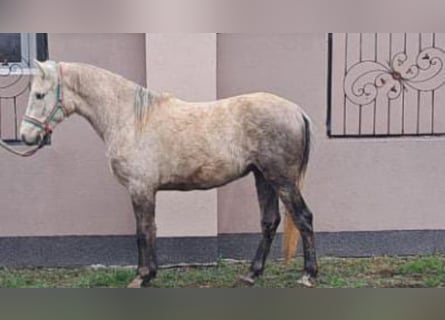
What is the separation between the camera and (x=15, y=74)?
22.3 feet

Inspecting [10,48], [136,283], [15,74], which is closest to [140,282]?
[136,283]

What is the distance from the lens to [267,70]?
22.9 feet

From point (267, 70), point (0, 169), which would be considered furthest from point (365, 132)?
point (0, 169)

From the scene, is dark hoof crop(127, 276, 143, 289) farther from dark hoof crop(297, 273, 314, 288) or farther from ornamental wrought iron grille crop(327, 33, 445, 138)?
ornamental wrought iron grille crop(327, 33, 445, 138)

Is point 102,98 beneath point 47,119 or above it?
above

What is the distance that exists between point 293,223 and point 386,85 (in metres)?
1.57

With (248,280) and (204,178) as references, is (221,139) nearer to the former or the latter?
(204,178)

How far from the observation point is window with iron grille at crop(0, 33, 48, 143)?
6750 mm

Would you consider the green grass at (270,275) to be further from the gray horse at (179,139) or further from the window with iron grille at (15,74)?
the window with iron grille at (15,74)

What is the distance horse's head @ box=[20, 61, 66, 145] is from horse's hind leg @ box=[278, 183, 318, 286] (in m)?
1.53

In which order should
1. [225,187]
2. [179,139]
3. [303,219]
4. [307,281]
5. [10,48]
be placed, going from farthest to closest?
[225,187]
[10,48]
[307,281]
[303,219]
[179,139]

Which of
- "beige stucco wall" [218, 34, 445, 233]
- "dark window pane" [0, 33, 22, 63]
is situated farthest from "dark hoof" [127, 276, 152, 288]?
"dark window pane" [0, 33, 22, 63]

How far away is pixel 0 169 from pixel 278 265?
220 cm
